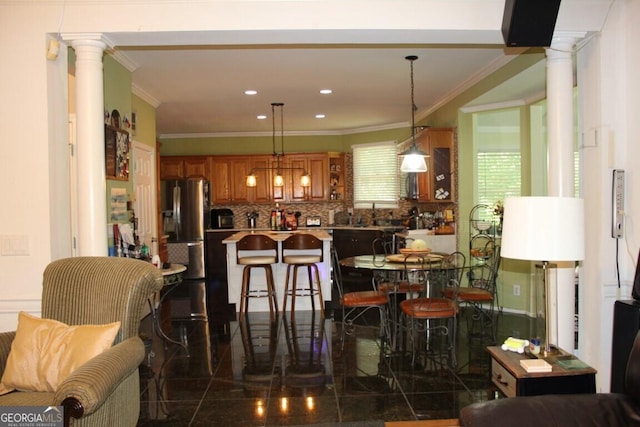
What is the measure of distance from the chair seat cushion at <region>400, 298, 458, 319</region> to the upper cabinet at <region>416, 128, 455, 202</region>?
276 centimetres

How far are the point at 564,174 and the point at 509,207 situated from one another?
114cm

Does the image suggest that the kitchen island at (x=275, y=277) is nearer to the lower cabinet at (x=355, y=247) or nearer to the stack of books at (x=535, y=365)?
the lower cabinet at (x=355, y=247)

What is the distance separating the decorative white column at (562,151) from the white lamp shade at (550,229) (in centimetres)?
107

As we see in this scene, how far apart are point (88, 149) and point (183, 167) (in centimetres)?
659

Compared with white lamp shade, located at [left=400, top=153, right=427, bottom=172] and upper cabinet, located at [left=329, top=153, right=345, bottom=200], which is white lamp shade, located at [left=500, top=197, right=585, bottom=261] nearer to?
white lamp shade, located at [left=400, top=153, right=427, bottom=172]

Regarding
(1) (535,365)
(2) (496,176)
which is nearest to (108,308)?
(1) (535,365)

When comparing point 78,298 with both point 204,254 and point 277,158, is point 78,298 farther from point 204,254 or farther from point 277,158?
point 277,158

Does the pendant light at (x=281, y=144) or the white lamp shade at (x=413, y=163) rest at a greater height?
the pendant light at (x=281, y=144)

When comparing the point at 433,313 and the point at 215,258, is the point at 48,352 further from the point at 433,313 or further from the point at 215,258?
the point at 215,258

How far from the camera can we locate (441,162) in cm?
670

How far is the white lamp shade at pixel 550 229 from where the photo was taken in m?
2.24

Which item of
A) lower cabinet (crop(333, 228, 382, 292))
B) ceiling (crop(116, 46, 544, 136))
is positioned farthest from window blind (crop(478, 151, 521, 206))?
lower cabinet (crop(333, 228, 382, 292))

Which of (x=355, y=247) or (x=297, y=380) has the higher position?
(x=355, y=247)

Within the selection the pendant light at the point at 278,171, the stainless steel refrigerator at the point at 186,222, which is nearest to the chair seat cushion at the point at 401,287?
the pendant light at the point at 278,171
